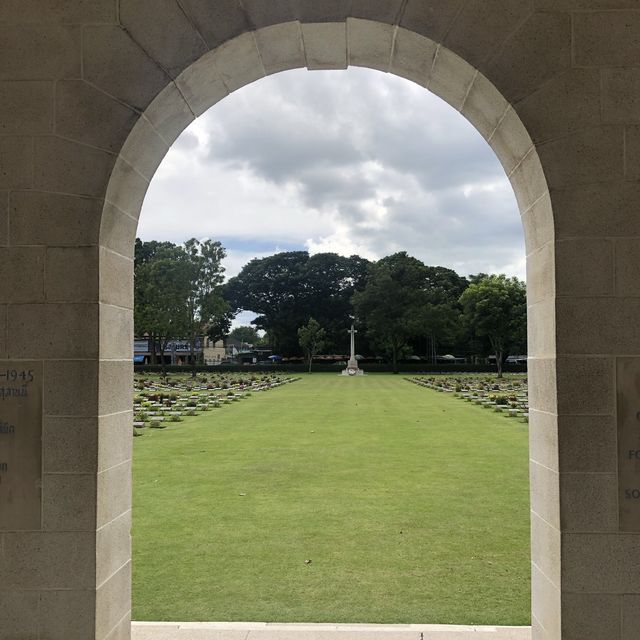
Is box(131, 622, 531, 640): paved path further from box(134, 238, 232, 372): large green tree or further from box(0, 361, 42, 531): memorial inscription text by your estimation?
box(134, 238, 232, 372): large green tree

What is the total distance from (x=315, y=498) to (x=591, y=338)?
18.6 feet

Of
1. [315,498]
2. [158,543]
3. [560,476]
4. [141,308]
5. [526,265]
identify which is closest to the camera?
[560,476]

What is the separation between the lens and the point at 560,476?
358 cm

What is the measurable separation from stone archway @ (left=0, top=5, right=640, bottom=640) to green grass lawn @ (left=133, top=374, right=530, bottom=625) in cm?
134

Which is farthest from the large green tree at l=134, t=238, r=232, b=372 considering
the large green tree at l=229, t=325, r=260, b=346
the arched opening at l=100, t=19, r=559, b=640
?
the large green tree at l=229, t=325, r=260, b=346

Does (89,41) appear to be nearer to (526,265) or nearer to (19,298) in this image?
(19,298)

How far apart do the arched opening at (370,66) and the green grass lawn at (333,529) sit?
4.67 feet

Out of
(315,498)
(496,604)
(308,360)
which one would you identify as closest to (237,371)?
(308,360)

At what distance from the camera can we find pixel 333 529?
6.93 m

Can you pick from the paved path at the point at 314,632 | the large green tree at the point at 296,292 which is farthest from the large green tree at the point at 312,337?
the paved path at the point at 314,632

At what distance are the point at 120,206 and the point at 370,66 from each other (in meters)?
2.25

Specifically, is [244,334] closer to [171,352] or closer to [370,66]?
[171,352]

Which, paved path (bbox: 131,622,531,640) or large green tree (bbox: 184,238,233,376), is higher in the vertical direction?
large green tree (bbox: 184,238,233,376)

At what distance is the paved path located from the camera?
4184mm
